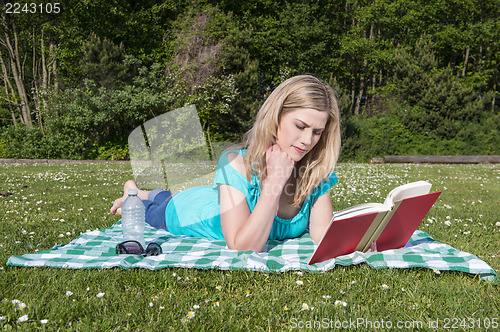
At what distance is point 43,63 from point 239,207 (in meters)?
21.3

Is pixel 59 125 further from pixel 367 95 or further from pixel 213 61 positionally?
pixel 367 95

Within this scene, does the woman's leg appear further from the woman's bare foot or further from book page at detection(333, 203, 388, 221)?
book page at detection(333, 203, 388, 221)

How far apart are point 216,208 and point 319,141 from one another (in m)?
1.21

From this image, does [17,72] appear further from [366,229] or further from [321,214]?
[366,229]

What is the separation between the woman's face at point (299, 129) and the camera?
122 inches

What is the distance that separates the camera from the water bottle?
3836 mm

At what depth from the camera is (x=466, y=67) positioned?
26.8 meters

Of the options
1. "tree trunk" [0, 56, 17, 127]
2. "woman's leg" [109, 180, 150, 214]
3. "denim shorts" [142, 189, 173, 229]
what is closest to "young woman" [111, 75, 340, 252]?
"denim shorts" [142, 189, 173, 229]

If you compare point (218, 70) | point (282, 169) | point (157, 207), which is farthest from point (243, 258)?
point (218, 70)

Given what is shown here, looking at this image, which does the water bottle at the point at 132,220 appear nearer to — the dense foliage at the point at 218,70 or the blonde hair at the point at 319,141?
the blonde hair at the point at 319,141

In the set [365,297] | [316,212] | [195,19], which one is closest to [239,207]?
[316,212]

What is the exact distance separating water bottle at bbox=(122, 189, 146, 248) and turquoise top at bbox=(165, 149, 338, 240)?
41 centimetres

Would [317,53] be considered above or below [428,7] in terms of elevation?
below

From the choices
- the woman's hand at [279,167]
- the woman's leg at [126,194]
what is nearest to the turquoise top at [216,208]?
the woman's hand at [279,167]
